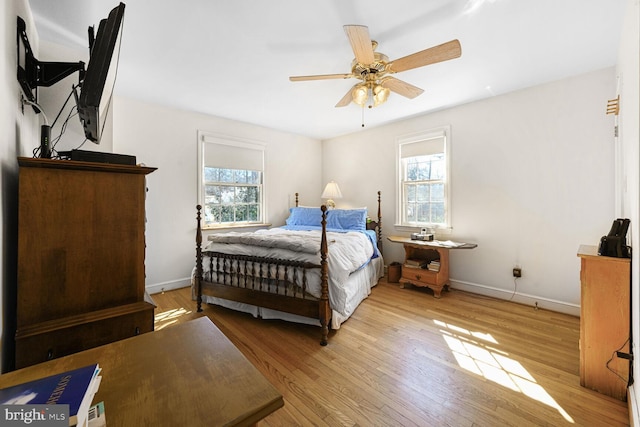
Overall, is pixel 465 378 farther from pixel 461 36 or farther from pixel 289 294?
pixel 461 36

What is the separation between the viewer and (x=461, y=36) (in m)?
2.08

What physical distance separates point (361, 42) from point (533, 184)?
2.59 metres

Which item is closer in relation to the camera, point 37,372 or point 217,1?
point 37,372

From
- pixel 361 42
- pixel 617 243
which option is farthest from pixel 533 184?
pixel 361 42

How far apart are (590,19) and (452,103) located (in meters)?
1.55

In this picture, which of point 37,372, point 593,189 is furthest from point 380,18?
point 593,189

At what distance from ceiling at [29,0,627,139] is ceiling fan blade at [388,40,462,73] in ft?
0.90

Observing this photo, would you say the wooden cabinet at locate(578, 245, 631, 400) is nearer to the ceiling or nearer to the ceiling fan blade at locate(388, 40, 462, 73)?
the ceiling fan blade at locate(388, 40, 462, 73)

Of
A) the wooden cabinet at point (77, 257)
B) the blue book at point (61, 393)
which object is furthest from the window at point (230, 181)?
the blue book at point (61, 393)

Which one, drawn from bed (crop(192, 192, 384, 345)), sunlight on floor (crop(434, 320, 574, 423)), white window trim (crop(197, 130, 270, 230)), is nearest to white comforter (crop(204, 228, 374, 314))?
bed (crop(192, 192, 384, 345))

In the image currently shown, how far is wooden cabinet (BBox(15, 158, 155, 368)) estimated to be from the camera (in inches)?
41.6

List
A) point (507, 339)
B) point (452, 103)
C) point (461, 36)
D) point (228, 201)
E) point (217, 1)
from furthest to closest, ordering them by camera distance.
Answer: point (228, 201) → point (452, 103) → point (507, 339) → point (461, 36) → point (217, 1)

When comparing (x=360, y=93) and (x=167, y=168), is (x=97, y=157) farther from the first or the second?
(x=167, y=168)

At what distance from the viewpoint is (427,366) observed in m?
1.91
